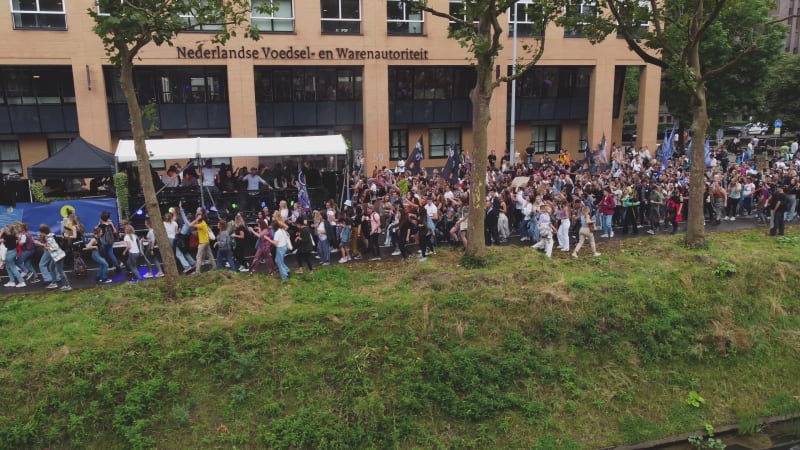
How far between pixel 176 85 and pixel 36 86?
19.9 feet

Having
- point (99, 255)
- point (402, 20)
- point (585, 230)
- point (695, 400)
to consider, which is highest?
point (402, 20)

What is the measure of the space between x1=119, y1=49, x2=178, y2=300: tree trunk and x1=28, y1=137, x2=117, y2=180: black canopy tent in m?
8.27

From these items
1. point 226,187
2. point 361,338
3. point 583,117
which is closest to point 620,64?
point 583,117

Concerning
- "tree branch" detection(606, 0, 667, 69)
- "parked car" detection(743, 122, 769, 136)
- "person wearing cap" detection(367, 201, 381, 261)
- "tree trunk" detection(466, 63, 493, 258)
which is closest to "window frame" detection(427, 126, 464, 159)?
"person wearing cap" detection(367, 201, 381, 261)

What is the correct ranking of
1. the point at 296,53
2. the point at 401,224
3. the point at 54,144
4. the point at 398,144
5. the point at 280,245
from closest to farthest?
the point at 280,245, the point at 401,224, the point at 296,53, the point at 54,144, the point at 398,144

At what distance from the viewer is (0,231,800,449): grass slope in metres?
8.88

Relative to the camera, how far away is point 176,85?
28766mm

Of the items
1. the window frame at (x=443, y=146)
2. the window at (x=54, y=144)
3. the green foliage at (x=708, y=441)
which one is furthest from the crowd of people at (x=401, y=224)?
the window at (x=54, y=144)

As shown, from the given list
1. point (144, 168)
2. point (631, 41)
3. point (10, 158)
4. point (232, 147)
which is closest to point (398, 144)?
point (232, 147)

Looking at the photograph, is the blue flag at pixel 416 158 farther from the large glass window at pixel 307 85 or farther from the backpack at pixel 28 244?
the backpack at pixel 28 244

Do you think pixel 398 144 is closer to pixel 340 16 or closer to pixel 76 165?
pixel 340 16

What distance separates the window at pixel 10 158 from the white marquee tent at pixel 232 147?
39.0 feet

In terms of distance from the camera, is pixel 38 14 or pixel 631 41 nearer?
pixel 631 41

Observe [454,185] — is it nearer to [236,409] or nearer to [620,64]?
[236,409]
